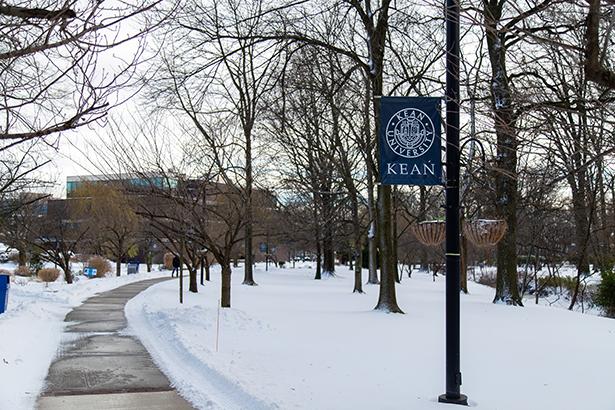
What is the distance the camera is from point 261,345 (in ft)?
37.0

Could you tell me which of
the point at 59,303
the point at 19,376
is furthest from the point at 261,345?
the point at 59,303

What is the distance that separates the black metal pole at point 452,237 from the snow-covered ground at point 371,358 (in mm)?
328

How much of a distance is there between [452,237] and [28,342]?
26.7 feet

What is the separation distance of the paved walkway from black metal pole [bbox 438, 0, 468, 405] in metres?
2.91

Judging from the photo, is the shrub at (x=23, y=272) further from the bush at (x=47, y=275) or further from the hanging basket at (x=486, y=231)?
the hanging basket at (x=486, y=231)

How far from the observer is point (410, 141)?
7.96m

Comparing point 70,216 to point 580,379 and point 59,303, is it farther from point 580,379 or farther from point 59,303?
point 580,379

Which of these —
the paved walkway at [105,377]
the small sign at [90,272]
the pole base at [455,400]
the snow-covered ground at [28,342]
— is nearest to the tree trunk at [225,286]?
the paved walkway at [105,377]

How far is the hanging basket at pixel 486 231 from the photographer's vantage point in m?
15.0

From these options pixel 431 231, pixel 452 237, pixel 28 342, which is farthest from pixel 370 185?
pixel 452 237

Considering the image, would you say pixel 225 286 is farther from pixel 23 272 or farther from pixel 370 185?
pixel 23 272

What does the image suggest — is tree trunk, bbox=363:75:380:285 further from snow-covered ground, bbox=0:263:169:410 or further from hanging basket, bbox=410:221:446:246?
snow-covered ground, bbox=0:263:169:410

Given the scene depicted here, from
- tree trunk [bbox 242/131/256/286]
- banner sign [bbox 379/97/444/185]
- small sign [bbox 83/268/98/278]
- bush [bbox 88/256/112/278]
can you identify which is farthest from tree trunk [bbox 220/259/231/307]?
bush [bbox 88/256/112/278]

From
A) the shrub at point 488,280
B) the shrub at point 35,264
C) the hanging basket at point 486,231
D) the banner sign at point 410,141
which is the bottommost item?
the shrub at point 488,280
